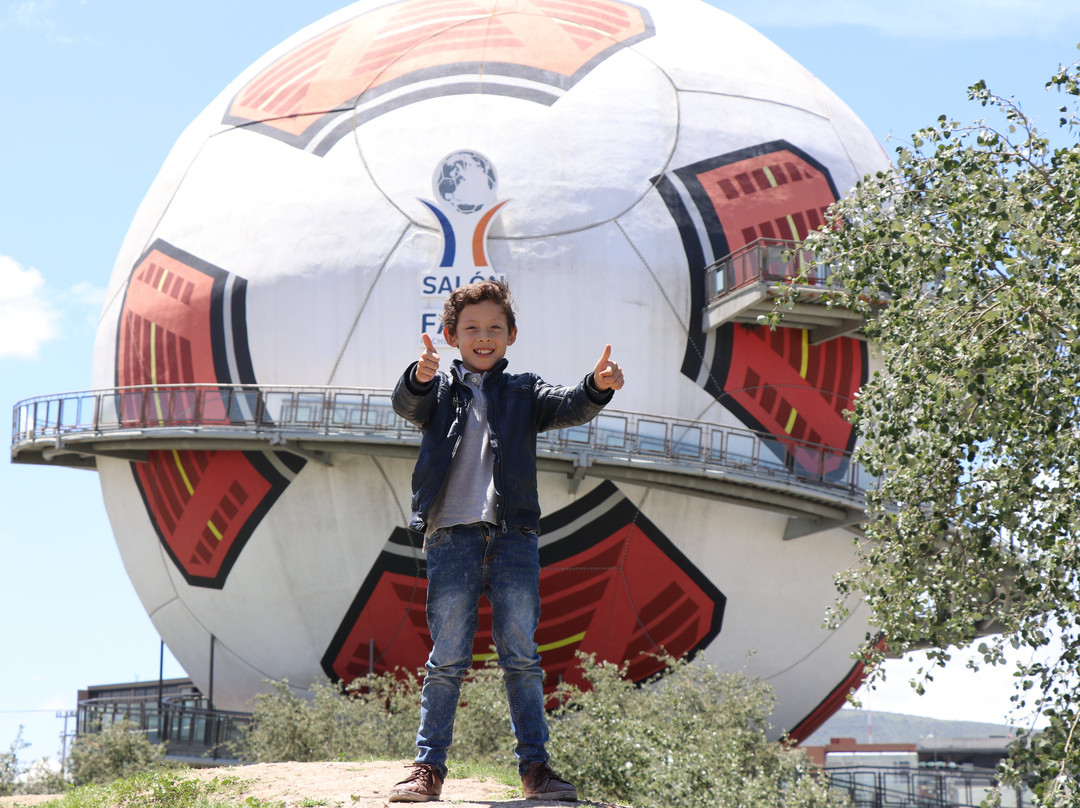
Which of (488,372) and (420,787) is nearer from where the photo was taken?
(420,787)

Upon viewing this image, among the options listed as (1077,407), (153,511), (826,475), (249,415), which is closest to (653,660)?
(826,475)

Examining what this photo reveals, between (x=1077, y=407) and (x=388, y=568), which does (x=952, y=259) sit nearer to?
(x=1077, y=407)

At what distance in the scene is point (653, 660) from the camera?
1709cm

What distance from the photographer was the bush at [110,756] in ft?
48.4

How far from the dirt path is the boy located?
0.97 feet

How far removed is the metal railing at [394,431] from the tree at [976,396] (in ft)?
25.7

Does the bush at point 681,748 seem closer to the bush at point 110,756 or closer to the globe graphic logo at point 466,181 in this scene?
the bush at point 110,756

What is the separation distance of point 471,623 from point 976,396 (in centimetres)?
308

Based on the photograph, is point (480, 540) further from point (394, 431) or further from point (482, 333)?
point (394, 431)

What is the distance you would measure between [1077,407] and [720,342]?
9.87 m

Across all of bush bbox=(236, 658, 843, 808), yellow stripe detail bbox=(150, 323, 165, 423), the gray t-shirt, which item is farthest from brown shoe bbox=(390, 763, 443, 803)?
yellow stripe detail bbox=(150, 323, 165, 423)

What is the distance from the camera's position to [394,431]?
16016 millimetres

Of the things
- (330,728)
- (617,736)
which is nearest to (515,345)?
(330,728)

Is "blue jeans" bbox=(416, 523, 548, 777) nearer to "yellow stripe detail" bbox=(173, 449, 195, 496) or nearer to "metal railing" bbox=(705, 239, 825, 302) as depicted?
"metal railing" bbox=(705, 239, 825, 302)
